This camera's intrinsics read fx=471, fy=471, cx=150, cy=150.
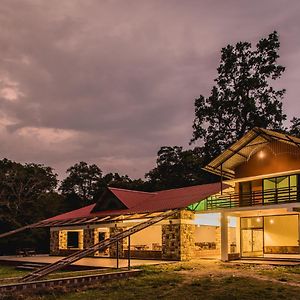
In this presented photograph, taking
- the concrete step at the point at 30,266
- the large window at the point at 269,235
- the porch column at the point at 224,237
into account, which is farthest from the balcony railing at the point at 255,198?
the concrete step at the point at 30,266

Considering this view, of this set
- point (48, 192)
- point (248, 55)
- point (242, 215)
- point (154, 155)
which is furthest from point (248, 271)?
point (154, 155)

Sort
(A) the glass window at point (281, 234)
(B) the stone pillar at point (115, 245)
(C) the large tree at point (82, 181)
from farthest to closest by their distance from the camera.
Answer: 1. (C) the large tree at point (82, 181)
2. (B) the stone pillar at point (115, 245)
3. (A) the glass window at point (281, 234)

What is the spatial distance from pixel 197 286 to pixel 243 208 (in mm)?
9326

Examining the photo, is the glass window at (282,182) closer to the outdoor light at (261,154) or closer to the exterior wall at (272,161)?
the exterior wall at (272,161)

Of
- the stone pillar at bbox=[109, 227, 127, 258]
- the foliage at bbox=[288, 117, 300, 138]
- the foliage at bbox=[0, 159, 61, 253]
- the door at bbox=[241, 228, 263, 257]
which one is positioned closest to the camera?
the door at bbox=[241, 228, 263, 257]

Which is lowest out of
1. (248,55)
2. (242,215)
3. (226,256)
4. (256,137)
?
(226,256)

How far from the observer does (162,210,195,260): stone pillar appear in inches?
994

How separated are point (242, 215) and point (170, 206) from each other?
397 cm

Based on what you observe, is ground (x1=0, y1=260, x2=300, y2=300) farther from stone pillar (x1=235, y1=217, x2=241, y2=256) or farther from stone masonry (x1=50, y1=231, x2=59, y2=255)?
stone masonry (x1=50, y1=231, x2=59, y2=255)

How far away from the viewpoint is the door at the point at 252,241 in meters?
26.0

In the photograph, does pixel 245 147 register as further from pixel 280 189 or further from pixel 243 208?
pixel 243 208

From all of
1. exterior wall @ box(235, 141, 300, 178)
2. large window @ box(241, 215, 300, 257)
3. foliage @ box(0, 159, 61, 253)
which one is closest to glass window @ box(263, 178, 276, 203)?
exterior wall @ box(235, 141, 300, 178)

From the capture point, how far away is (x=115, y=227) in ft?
95.2

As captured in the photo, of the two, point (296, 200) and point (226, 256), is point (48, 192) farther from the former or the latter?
point (296, 200)
